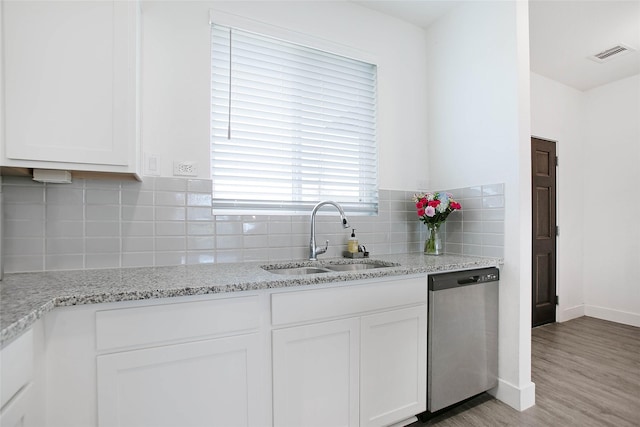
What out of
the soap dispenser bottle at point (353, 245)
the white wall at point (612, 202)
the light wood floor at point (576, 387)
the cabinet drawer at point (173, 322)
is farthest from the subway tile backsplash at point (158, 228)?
the white wall at point (612, 202)

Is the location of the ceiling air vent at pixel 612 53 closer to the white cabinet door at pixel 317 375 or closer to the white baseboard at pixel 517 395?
the white baseboard at pixel 517 395

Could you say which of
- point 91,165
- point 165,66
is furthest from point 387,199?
point 91,165

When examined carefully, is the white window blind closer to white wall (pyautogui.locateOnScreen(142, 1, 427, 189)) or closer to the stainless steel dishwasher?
white wall (pyautogui.locateOnScreen(142, 1, 427, 189))

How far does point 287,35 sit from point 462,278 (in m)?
1.91

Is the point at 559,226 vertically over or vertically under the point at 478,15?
under

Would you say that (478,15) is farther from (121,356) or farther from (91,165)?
(121,356)

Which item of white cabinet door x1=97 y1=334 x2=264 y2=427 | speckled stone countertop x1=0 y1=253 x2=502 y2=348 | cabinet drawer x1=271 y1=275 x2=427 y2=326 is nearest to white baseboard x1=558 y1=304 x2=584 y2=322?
speckled stone countertop x1=0 y1=253 x2=502 y2=348

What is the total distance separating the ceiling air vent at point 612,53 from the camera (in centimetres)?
287

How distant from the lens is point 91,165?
132 centimetres

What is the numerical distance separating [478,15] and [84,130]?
8.34ft

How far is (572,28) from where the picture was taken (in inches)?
102

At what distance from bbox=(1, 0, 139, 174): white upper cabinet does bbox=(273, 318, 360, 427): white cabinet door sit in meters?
1.07

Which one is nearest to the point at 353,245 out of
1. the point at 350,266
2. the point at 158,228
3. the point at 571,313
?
the point at 350,266

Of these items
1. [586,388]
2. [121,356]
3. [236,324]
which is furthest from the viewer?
[586,388]
